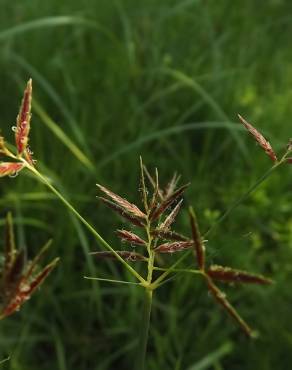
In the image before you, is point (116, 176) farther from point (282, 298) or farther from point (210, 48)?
point (210, 48)

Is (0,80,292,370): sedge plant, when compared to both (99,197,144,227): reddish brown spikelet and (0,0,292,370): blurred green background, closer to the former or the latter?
(99,197,144,227): reddish brown spikelet

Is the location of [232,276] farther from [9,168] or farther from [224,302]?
[9,168]

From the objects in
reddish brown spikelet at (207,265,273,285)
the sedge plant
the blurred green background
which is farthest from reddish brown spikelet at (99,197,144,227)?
the blurred green background

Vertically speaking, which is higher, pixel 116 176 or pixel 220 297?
pixel 220 297

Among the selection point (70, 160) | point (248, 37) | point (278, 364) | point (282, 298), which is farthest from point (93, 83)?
point (278, 364)

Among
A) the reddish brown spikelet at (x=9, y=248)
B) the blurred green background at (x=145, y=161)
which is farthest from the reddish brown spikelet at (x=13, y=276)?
the blurred green background at (x=145, y=161)

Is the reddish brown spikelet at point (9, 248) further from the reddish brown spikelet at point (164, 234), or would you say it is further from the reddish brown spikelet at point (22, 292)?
the reddish brown spikelet at point (164, 234)
